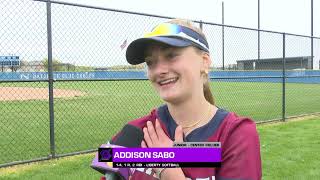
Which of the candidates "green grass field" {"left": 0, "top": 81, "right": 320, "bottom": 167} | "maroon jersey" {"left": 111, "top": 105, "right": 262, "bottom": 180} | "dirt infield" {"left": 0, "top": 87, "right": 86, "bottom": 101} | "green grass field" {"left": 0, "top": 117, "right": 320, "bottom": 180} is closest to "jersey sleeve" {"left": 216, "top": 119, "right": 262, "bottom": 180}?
"maroon jersey" {"left": 111, "top": 105, "right": 262, "bottom": 180}

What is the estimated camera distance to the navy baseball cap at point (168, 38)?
1.62 metres

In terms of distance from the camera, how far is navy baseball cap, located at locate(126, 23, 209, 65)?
Answer: 1616 millimetres

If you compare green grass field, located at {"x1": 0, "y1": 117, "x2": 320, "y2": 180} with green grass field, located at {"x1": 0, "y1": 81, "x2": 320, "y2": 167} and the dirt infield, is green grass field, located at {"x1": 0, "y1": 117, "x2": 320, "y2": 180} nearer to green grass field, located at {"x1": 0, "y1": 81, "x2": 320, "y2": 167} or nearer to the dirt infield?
green grass field, located at {"x1": 0, "y1": 81, "x2": 320, "y2": 167}

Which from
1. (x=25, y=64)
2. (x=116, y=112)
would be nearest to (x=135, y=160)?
(x=25, y=64)

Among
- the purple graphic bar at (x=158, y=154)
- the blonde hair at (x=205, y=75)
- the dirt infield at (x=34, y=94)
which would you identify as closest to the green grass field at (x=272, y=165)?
the blonde hair at (x=205, y=75)

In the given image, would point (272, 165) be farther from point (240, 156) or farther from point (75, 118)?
point (75, 118)

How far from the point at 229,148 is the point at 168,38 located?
438 mm

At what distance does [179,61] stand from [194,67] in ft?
0.24

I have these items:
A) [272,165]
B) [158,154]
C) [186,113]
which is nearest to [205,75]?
[186,113]

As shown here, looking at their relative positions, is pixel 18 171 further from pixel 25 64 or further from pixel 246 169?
pixel 246 169

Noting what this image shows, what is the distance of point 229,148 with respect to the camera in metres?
1.61

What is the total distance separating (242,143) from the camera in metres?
1.62

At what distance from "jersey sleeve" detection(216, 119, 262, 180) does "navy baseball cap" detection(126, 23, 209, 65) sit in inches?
13.4

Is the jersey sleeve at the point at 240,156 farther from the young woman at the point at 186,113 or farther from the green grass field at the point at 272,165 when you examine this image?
the green grass field at the point at 272,165
